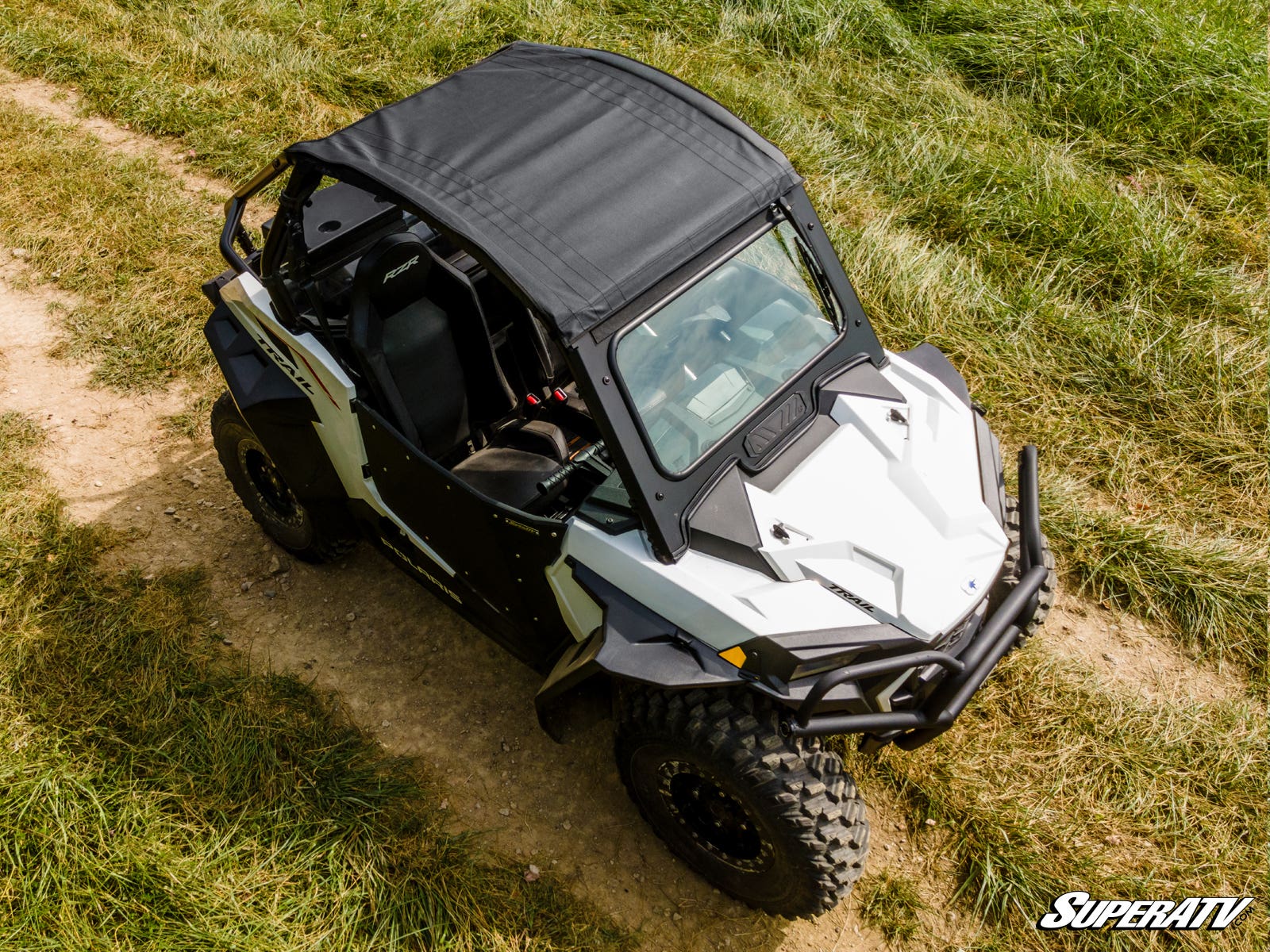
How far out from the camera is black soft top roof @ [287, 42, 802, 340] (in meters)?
2.84

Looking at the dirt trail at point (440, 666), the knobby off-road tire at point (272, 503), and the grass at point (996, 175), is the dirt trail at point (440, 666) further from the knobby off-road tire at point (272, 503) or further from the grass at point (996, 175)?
the grass at point (996, 175)

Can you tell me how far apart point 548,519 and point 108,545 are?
2429 mm

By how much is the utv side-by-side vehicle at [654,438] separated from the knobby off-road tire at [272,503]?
299 millimetres

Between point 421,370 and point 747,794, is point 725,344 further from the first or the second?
point 747,794

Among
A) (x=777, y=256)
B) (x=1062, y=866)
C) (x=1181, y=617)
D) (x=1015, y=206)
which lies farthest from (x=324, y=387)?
(x=1015, y=206)

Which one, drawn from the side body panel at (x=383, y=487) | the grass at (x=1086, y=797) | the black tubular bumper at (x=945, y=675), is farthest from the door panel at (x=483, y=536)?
the grass at (x=1086, y=797)

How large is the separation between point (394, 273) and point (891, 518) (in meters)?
1.75

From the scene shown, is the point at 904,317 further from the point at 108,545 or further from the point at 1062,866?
the point at 108,545

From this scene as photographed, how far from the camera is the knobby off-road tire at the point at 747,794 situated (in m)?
2.93

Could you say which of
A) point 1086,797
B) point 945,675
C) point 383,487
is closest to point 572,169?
point 383,487

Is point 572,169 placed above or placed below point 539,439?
above

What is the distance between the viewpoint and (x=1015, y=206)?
5832 millimetres

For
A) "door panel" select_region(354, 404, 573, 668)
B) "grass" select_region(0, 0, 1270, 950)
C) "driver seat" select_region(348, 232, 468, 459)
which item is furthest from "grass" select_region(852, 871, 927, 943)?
"driver seat" select_region(348, 232, 468, 459)

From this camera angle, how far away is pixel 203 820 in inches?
138
